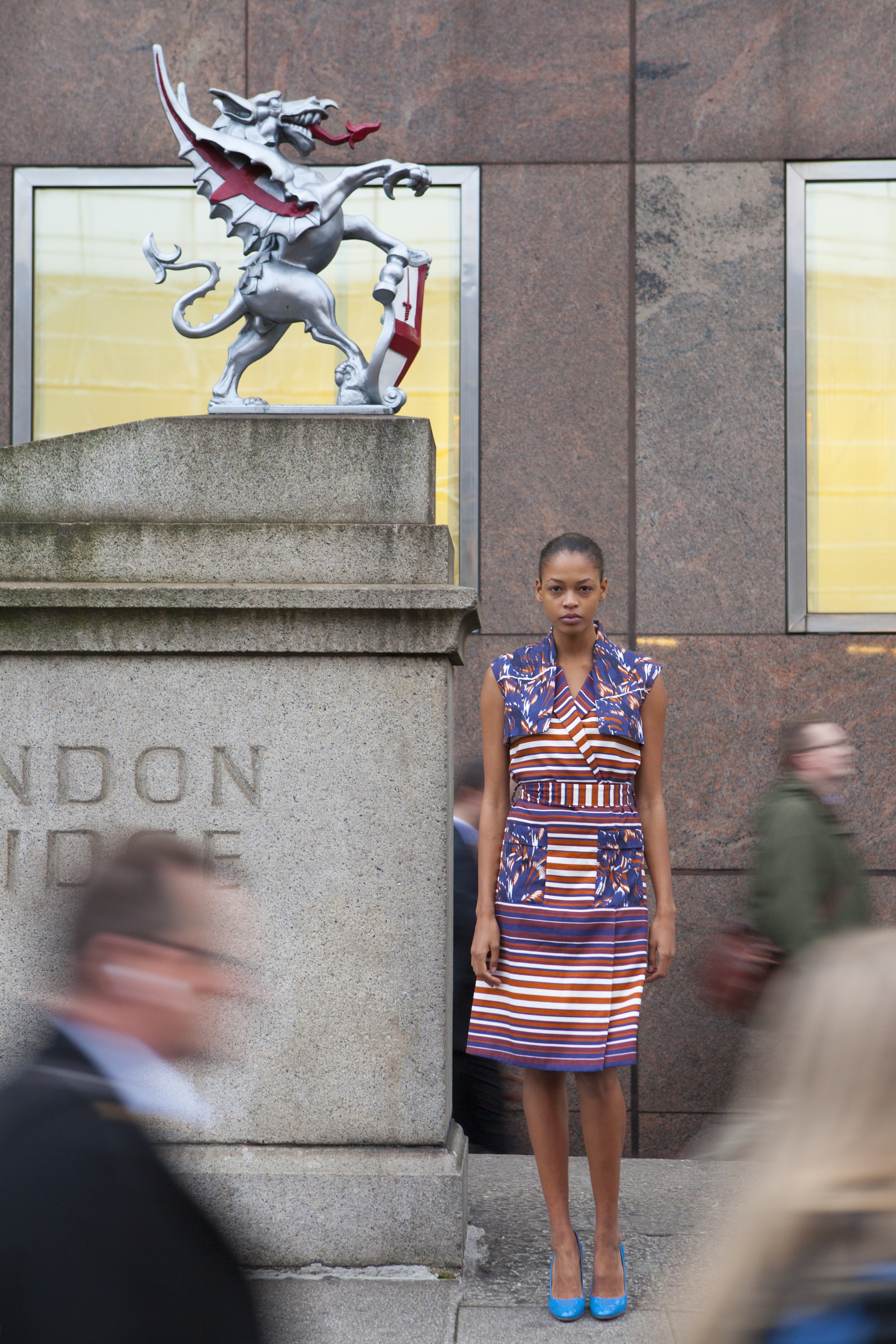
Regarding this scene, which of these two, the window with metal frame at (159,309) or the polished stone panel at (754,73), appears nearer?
the polished stone panel at (754,73)

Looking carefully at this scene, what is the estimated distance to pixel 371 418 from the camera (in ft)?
13.9

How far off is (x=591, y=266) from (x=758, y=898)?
383 cm

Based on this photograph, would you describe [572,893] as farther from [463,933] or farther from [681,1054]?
[681,1054]

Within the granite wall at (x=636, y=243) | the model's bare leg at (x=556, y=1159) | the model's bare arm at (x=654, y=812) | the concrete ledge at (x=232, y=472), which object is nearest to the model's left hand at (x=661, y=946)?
the model's bare arm at (x=654, y=812)

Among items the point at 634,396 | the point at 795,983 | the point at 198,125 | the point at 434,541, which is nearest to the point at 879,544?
the point at 634,396

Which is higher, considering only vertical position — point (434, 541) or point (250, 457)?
point (250, 457)

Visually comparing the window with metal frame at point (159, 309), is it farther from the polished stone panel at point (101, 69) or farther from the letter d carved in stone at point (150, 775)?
the letter d carved in stone at point (150, 775)

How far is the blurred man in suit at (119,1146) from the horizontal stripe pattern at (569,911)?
2.01 meters

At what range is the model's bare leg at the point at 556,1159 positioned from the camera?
12.1ft

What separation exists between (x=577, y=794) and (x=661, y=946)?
20.0 inches

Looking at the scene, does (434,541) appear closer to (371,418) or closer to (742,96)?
(371,418)

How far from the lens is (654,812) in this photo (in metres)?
3.89

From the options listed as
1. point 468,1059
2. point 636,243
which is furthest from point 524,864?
point 636,243

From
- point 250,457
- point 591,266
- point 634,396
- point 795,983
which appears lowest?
point 795,983
